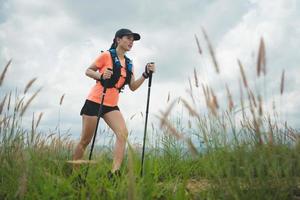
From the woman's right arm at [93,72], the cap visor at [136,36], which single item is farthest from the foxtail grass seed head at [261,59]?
the cap visor at [136,36]

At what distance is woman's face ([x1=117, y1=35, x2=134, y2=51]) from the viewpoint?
6.40 m

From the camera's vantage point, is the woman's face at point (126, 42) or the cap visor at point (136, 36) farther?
the cap visor at point (136, 36)

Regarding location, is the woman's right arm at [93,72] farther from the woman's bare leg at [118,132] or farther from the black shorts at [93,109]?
the woman's bare leg at [118,132]

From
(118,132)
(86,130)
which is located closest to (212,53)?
(118,132)

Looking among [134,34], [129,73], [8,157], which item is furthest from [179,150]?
[8,157]

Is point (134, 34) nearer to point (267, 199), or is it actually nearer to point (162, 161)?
point (162, 161)

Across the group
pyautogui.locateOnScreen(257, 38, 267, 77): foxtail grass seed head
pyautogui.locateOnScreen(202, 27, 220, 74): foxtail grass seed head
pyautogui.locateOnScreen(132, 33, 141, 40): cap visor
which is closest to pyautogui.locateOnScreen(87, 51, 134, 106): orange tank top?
pyautogui.locateOnScreen(132, 33, 141, 40): cap visor

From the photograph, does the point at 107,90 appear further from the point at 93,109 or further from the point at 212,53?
the point at 212,53

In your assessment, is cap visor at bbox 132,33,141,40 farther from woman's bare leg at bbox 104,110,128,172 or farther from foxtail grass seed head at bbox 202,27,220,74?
foxtail grass seed head at bbox 202,27,220,74

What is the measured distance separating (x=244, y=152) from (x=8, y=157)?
9.91 ft

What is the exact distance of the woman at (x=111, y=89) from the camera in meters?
5.91

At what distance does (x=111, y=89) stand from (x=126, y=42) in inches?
32.4

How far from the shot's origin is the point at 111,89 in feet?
20.0

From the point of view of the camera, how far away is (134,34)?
21.5 ft
